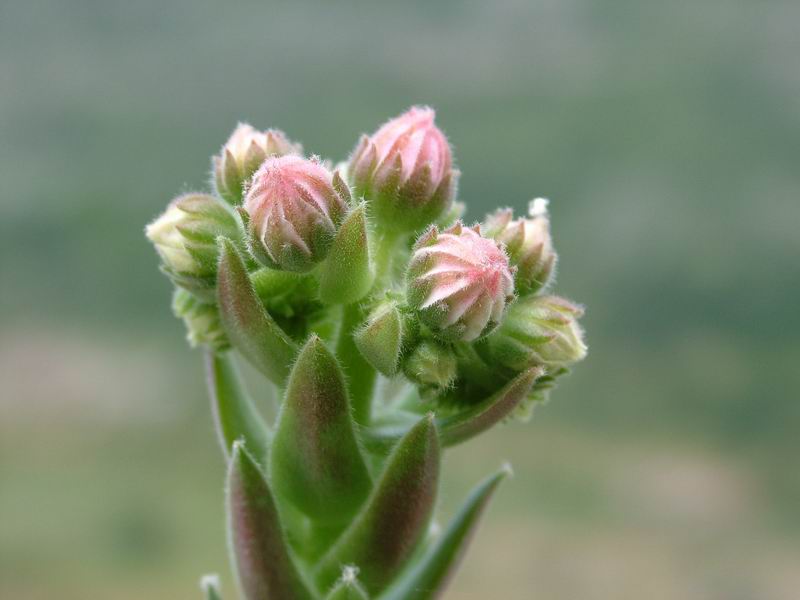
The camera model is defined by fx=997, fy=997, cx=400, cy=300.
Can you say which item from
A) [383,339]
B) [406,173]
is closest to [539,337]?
[383,339]

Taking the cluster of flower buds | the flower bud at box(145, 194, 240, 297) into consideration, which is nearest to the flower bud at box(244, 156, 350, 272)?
the cluster of flower buds

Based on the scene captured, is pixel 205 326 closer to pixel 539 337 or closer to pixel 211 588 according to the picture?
pixel 211 588

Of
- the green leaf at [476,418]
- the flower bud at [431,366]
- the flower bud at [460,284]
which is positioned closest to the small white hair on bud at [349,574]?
the green leaf at [476,418]

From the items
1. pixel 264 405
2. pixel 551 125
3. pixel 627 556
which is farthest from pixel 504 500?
pixel 551 125

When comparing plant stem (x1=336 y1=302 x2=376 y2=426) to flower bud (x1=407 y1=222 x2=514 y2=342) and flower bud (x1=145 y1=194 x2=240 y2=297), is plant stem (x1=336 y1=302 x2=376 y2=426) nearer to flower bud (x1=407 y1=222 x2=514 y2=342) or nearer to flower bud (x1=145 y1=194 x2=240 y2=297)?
flower bud (x1=407 y1=222 x2=514 y2=342)

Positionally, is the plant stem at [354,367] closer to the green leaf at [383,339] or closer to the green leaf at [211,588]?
the green leaf at [383,339]

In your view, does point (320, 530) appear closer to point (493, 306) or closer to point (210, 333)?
point (210, 333)
